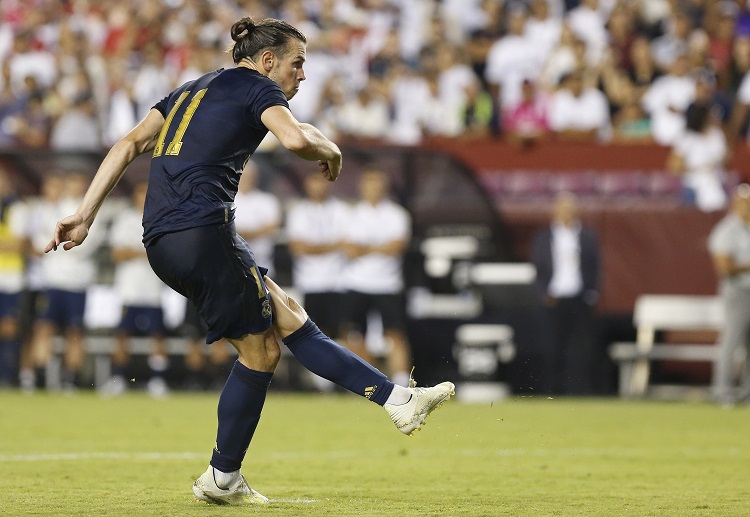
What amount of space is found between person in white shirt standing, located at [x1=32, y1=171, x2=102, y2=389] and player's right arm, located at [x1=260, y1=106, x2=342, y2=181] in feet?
34.0

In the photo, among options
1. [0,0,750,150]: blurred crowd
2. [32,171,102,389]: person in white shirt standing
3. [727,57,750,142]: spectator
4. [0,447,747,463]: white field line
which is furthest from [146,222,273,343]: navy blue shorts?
[727,57,750,142]: spectator

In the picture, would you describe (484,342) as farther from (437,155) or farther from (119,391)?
(119,391)

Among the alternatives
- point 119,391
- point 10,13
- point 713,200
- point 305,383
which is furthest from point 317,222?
point 10,13

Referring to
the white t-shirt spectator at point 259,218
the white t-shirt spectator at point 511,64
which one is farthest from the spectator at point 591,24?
the white t-shirt spectator at point 259,218

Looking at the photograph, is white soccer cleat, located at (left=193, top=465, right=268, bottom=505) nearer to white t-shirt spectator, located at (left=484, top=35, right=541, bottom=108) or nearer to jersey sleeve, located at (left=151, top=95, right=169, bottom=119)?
jersey sleeve, located at (left=151, top=95, right=169, bottom=119)

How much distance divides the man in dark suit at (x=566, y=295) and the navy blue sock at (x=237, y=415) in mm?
9631

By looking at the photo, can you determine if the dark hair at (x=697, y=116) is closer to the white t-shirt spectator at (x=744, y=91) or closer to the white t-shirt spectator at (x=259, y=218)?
the white t-shirt spectator at (x=744, y=91)

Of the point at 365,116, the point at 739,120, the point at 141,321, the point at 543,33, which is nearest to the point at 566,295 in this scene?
the point at 739,120

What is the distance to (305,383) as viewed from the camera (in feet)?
53.6

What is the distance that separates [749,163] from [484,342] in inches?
150

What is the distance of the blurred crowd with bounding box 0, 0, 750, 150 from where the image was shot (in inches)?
683

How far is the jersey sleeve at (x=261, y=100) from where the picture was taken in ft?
20.2

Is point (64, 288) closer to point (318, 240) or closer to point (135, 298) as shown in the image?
point (135, 298)


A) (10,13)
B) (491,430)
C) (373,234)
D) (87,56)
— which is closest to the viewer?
(491,430)
